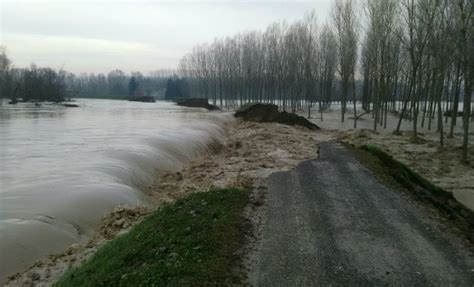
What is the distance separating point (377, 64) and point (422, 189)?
27426mm

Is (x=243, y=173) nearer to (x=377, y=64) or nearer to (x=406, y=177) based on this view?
(x=406, y=177)

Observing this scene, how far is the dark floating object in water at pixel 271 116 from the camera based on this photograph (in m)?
34.7

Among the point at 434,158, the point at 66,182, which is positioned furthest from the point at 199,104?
the point at 66,182

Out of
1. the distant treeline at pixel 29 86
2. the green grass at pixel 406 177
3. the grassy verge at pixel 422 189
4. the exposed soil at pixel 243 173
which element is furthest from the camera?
the distant treeline at pixel 29 86

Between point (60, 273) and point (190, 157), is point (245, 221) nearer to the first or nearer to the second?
point (60, 273)

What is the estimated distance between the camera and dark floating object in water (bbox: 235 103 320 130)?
114 feet

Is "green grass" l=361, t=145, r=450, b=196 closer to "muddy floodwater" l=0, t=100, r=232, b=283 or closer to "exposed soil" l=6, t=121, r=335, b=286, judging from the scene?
"exposed soil" l=6, t=121, r=335, b=286

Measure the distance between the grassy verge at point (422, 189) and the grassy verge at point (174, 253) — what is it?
389cm

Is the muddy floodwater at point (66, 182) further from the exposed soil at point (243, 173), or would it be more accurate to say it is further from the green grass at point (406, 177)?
the green grass at point (406, 177)

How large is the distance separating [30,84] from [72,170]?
262 feet

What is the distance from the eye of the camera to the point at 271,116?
38.0 m

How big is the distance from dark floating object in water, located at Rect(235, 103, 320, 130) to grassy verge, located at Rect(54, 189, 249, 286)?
26.9 metres

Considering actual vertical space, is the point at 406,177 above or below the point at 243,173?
above

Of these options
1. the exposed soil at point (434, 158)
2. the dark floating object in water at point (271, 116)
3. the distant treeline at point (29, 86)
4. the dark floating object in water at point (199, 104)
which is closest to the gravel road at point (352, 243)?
the exposed soil at point (434, 158)
